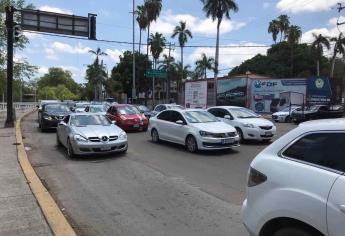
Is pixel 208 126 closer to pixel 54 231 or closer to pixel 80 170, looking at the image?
pixel 80 170

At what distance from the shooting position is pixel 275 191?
4035 millimetres

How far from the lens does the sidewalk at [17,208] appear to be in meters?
6.21

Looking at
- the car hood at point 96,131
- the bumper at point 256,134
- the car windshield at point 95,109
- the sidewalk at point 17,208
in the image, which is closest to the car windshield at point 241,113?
the bumper at point 256,134

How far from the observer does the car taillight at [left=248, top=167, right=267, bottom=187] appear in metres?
4.26

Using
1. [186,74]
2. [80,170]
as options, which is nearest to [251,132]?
[80,170]

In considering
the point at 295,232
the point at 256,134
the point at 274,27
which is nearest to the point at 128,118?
the point at 256,134

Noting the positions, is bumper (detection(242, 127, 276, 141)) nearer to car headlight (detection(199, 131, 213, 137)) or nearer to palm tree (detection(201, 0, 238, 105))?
car headlight (detection(199, 131, 213, 137))

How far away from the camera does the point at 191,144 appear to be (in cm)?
1485

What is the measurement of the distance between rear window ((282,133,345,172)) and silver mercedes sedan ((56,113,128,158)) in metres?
9.72

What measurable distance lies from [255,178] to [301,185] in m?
0.65

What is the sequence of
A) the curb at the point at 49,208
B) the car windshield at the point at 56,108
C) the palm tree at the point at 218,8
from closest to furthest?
the curb at the point at 49,208 < the car windshield at the point at 56,108 < the palm tree at the point at 218,8

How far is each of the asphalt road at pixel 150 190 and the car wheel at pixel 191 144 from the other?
305mm

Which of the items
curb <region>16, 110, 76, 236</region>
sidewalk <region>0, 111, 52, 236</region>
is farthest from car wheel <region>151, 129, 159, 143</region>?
curb <region>16, 110, 76, 236</region>

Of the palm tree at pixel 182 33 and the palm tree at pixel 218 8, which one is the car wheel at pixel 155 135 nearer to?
the palm tree at pixel 218 8
